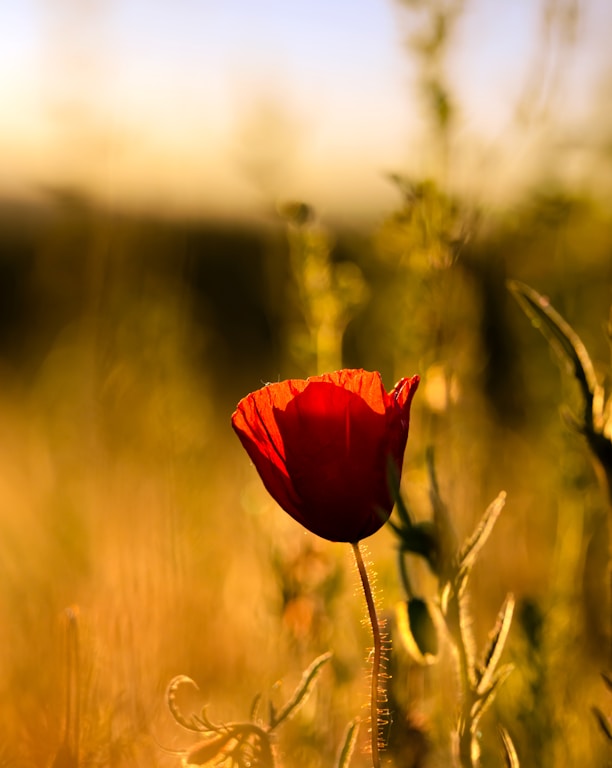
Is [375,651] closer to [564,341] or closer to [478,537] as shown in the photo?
[478,537]

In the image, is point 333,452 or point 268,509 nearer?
point 333,452

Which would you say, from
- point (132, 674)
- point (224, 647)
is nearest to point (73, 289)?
point (224, 647)

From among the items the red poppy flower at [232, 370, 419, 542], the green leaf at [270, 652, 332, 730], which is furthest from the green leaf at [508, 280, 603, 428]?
the green leaf at [270, 652, 332, 730]

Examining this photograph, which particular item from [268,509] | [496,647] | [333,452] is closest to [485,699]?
[496,647]

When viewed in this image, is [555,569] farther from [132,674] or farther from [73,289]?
[73,289]

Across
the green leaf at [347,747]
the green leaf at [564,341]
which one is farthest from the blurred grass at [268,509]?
the green leaf at [347,747]

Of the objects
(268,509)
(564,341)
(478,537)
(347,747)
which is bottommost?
(268,509)
